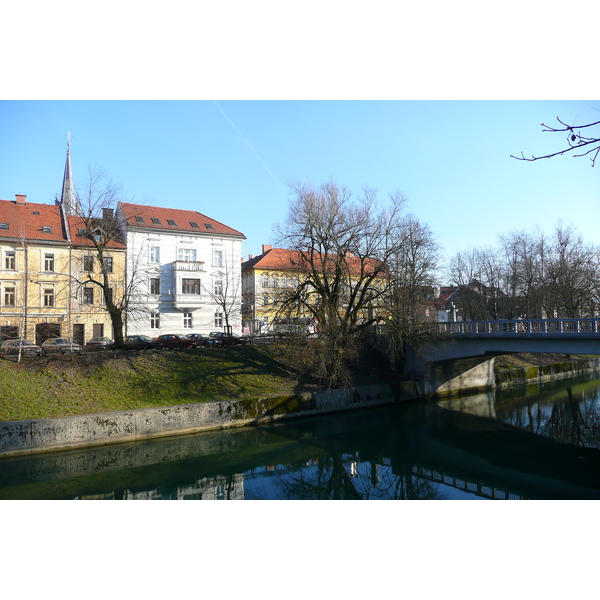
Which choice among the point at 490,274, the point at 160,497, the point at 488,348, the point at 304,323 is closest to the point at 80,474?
the point at 160,497

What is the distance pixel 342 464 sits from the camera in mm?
16531

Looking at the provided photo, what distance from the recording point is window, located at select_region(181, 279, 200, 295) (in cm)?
3897

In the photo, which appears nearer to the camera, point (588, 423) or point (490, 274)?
point (588, 423)

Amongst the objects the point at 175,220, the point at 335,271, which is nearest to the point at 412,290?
the point at 335,271

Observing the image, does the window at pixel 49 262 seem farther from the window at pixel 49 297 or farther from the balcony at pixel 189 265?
the balcony at pixel 189 265

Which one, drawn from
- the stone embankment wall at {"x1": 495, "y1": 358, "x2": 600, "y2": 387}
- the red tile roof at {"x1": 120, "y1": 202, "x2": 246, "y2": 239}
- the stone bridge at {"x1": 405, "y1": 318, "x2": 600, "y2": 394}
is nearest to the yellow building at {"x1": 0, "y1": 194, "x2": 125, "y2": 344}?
the red tile roof at {"x1": 120, "y1": 202, "x2": 246, "y2": 239}

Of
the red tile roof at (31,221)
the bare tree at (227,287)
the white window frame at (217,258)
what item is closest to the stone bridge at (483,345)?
the bare tree at (227,287)

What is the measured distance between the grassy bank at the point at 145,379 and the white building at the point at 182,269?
12642mm

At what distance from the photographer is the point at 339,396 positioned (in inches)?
949

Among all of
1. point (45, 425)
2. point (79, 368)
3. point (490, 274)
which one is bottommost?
point (45, 425)
